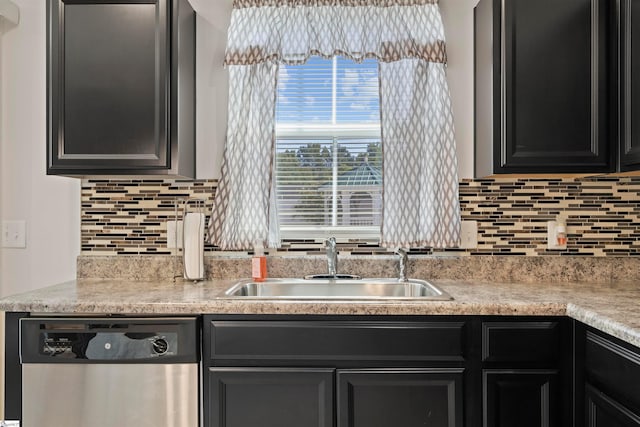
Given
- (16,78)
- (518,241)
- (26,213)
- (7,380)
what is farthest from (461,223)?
(16,78)

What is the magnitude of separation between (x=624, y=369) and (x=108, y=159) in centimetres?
191

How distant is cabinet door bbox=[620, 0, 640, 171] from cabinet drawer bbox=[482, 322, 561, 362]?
0.71 metres

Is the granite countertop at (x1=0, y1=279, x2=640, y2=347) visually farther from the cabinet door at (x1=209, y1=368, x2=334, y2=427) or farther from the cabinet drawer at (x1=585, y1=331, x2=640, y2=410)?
the cabinet door at (x1=209, y1=368, x2=334, y2=427)

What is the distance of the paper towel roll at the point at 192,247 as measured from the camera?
2.13 metres

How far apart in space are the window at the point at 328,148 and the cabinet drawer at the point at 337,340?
2.38ft

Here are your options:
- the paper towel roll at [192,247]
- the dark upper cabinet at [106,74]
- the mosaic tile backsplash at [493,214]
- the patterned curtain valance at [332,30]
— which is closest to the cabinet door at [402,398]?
Result: the mosaic tile backsplash at [493,214]

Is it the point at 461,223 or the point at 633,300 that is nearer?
the point at 633,300

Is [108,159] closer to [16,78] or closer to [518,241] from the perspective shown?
[16,78]

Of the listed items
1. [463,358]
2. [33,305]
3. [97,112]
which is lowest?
[463,358]

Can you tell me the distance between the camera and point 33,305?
166cm

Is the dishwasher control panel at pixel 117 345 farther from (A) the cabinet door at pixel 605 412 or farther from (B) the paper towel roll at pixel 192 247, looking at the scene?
(A) the cabinet door at pixel 605 412

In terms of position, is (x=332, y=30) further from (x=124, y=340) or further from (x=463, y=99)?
(x=124, y=340)

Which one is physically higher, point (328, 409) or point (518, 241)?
point (518, 241)

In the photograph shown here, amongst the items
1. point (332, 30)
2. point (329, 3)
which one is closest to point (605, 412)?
point (332, 30)
